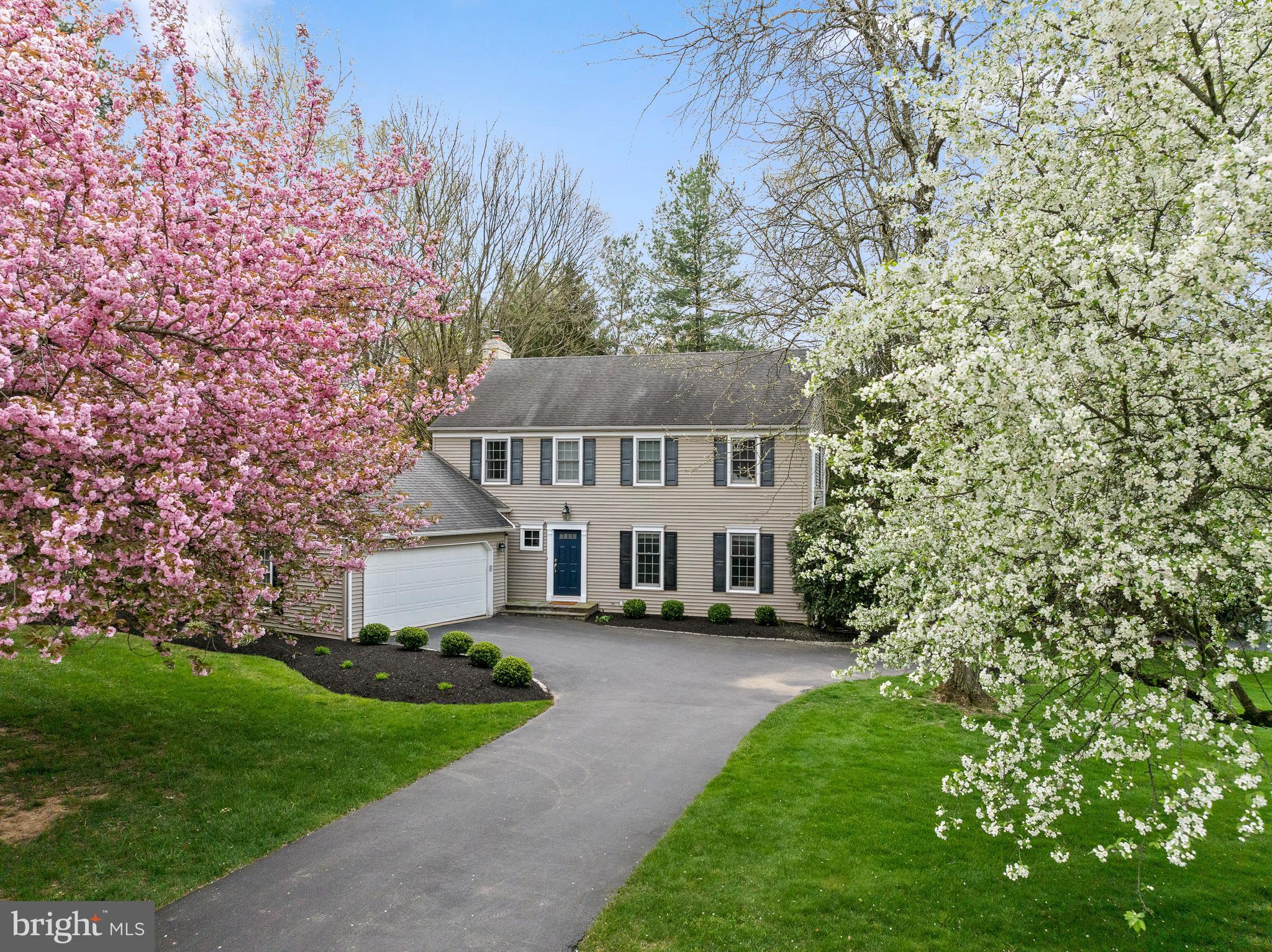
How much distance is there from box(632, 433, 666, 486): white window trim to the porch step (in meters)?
3.95

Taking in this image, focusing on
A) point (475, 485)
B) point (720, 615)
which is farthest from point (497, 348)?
point (720, 615)

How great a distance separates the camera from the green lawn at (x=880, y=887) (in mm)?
6168

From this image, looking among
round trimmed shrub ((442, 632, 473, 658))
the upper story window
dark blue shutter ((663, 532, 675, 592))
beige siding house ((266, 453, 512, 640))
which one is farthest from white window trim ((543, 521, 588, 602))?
round trimmed shrub ((442, 632, 473, 658))

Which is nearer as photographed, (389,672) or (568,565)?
(389,672)

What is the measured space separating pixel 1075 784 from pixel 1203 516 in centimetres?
202

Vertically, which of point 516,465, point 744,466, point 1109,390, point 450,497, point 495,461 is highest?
point 495,461

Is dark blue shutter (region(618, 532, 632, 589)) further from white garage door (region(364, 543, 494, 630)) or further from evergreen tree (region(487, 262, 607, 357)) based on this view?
evergreen tree (region(487, 262, 607, 357))

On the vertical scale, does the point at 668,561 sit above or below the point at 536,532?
below

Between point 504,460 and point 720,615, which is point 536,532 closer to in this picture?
point 504,460

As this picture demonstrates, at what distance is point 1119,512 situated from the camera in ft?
15.7

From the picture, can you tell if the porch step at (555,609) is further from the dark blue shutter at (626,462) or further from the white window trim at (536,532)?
the dark blue shutter at (626,462)

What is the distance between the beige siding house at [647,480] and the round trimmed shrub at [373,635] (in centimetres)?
615

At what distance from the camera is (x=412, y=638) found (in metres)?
16.6

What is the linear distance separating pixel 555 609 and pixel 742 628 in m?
5.63
